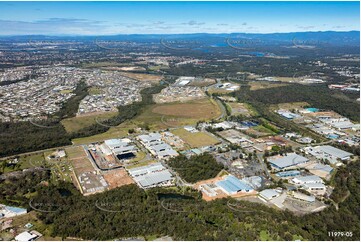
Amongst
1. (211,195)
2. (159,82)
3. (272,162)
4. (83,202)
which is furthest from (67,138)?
(159,82)

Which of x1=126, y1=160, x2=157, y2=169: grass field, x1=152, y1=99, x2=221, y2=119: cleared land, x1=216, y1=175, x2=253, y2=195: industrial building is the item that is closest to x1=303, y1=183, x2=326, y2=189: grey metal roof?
x1=216, y1=175, x2=253, y2=195: industrial building

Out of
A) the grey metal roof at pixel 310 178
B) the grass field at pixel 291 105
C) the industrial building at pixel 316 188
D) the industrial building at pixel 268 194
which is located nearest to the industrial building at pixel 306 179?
the grey metal roof at pixel 310 178

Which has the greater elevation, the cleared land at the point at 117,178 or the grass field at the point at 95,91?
the cleared land at the point at 117,178

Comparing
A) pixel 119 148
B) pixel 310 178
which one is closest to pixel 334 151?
pixel 310 178

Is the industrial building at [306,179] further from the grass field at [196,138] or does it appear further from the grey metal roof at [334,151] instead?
the grass field at [196,138]

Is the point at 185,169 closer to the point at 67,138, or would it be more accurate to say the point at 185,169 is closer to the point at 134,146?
the point at 134,146

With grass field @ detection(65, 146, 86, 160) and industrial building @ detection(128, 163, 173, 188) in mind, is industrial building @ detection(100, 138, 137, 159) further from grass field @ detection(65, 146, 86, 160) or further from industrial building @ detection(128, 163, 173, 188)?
industrial building @ detection(128, 163, 173, 188)
